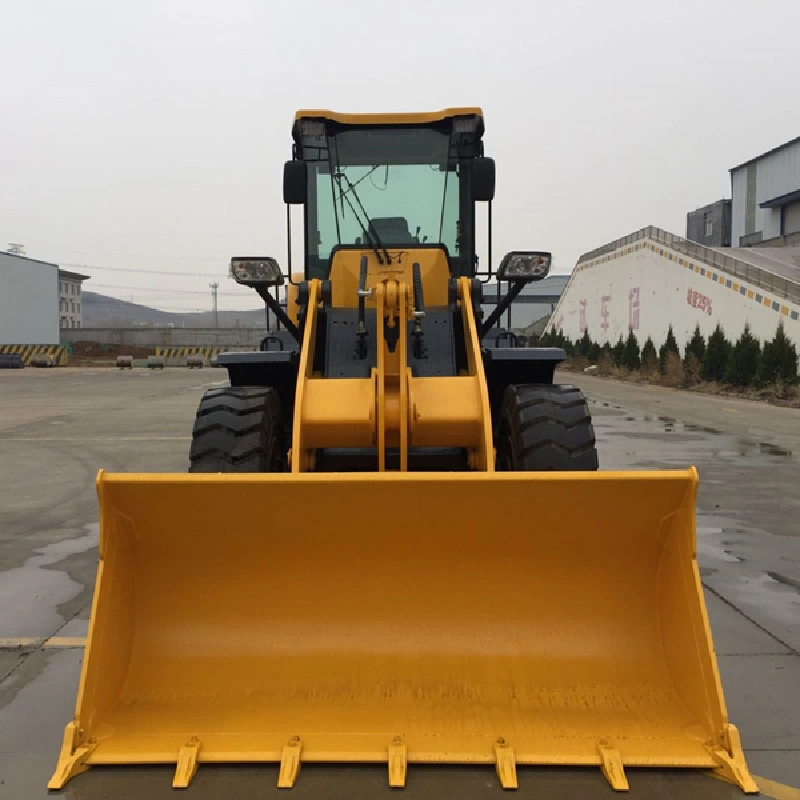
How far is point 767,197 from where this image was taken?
45.8 metres

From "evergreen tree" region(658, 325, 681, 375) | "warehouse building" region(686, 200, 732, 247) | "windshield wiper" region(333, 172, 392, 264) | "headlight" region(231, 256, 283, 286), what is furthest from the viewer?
"warehouse building" region(686, 200, 732, 247)

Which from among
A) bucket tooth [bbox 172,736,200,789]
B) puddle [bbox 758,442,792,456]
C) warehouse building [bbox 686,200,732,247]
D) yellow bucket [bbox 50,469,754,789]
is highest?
warehouse building [bbox 686,200,732,247]

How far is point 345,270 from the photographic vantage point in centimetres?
582

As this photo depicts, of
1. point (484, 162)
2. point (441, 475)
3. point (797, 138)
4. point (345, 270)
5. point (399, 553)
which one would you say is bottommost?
point (399, 553)

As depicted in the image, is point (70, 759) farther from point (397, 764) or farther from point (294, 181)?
point (294, 181)

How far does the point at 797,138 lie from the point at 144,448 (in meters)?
41.6

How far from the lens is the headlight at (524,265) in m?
5.05

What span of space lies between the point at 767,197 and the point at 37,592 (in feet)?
158

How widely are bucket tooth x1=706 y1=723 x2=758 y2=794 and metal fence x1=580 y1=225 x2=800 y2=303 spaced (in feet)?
70.0

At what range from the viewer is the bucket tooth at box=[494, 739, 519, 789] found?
9.26ft

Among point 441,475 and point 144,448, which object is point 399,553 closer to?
point 441,475

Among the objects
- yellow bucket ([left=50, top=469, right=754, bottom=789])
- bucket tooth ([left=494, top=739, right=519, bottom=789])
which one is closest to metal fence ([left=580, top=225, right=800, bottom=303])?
yellow bucket ([left=50, top=469, right=754, bottom=789])

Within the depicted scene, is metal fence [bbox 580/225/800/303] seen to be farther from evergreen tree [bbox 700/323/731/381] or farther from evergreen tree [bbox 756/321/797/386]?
evergreen tree [bbox 700/323/731/381]

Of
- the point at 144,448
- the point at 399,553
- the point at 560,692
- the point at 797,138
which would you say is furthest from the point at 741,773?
the point at 797,138
